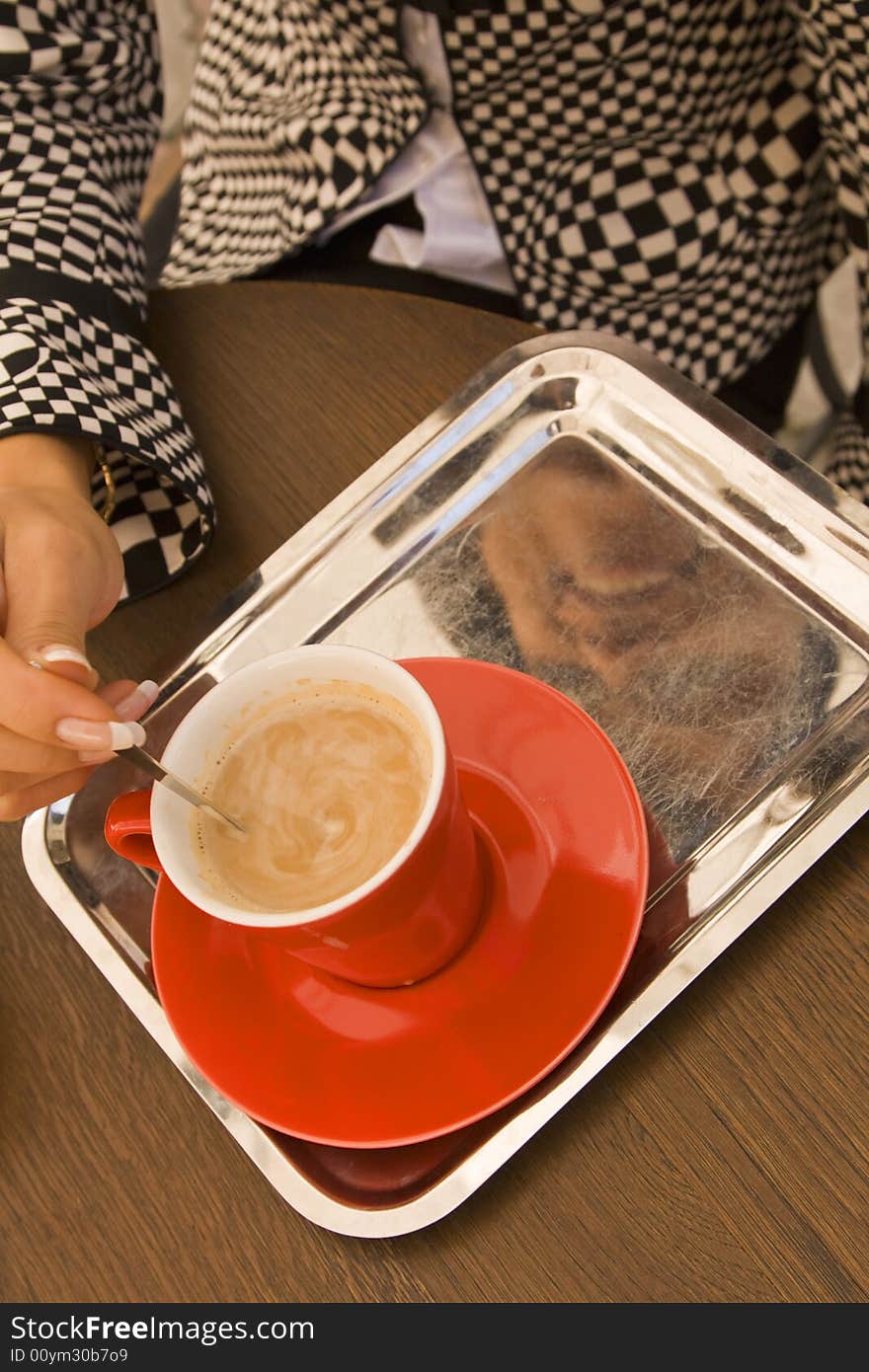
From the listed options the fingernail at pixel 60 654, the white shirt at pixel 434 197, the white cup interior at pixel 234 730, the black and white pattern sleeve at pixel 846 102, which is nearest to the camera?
the white cup interior at pixel 234 730

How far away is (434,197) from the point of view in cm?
96

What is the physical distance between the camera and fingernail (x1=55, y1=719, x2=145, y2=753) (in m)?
0.57

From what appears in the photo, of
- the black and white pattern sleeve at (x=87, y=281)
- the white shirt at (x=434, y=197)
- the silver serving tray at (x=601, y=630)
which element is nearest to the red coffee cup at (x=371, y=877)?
the silver serving tray at (x=601, y=630)

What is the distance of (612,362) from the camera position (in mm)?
774

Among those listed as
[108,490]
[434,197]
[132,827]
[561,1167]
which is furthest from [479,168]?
[561,1167]

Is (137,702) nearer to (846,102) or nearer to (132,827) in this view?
(132,827)

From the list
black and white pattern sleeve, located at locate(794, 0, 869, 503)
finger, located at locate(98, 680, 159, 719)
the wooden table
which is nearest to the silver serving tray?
the wooden table

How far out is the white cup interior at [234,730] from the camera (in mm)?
499

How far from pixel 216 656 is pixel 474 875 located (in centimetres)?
28

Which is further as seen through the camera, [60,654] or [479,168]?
[479,168]

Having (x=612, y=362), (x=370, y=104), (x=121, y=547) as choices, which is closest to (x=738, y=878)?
(x=612, y=362)

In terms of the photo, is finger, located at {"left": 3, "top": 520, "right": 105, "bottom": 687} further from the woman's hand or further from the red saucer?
the red saucer

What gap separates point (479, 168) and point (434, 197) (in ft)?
0.16

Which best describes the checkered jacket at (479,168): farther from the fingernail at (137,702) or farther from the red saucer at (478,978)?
the red saucer at (478,978)
